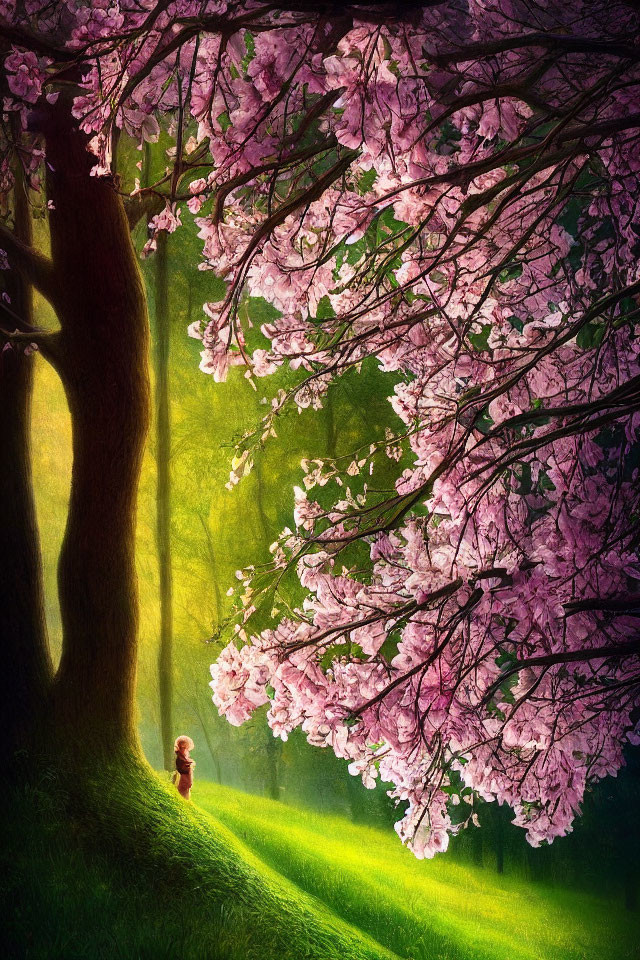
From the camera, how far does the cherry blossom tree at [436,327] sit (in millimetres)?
1748

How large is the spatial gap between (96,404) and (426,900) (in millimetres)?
3095

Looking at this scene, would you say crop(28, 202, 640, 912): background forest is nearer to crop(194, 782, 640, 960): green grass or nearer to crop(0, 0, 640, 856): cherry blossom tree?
crop(194, 782, 640, 960): green grass

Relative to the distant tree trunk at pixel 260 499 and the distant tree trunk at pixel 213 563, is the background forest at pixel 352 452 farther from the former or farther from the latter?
the distant tree trunk at pixel 260 499

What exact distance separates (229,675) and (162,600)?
337 cm

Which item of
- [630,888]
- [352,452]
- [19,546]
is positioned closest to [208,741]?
[630,888]

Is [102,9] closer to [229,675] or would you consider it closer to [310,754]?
[229,675]

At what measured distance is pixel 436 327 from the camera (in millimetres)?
2428

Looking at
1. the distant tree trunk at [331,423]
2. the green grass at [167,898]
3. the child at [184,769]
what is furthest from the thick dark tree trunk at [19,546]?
the distant tree trunk at [331,423]

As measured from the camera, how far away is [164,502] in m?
5.52

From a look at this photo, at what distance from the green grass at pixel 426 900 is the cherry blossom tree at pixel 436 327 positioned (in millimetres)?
1752

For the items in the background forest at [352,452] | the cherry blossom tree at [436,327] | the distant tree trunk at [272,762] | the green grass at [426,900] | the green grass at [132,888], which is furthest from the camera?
the distant tree trunk at [272,762]

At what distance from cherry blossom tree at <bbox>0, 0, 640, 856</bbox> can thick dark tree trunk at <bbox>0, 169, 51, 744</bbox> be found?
1.14 metres

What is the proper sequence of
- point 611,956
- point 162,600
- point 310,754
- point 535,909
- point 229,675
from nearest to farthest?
1. point 229,675
2. point 611,956
3. point 535,909
4. point 162,600
5. point 310,754

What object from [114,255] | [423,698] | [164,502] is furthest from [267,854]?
[114,255]
